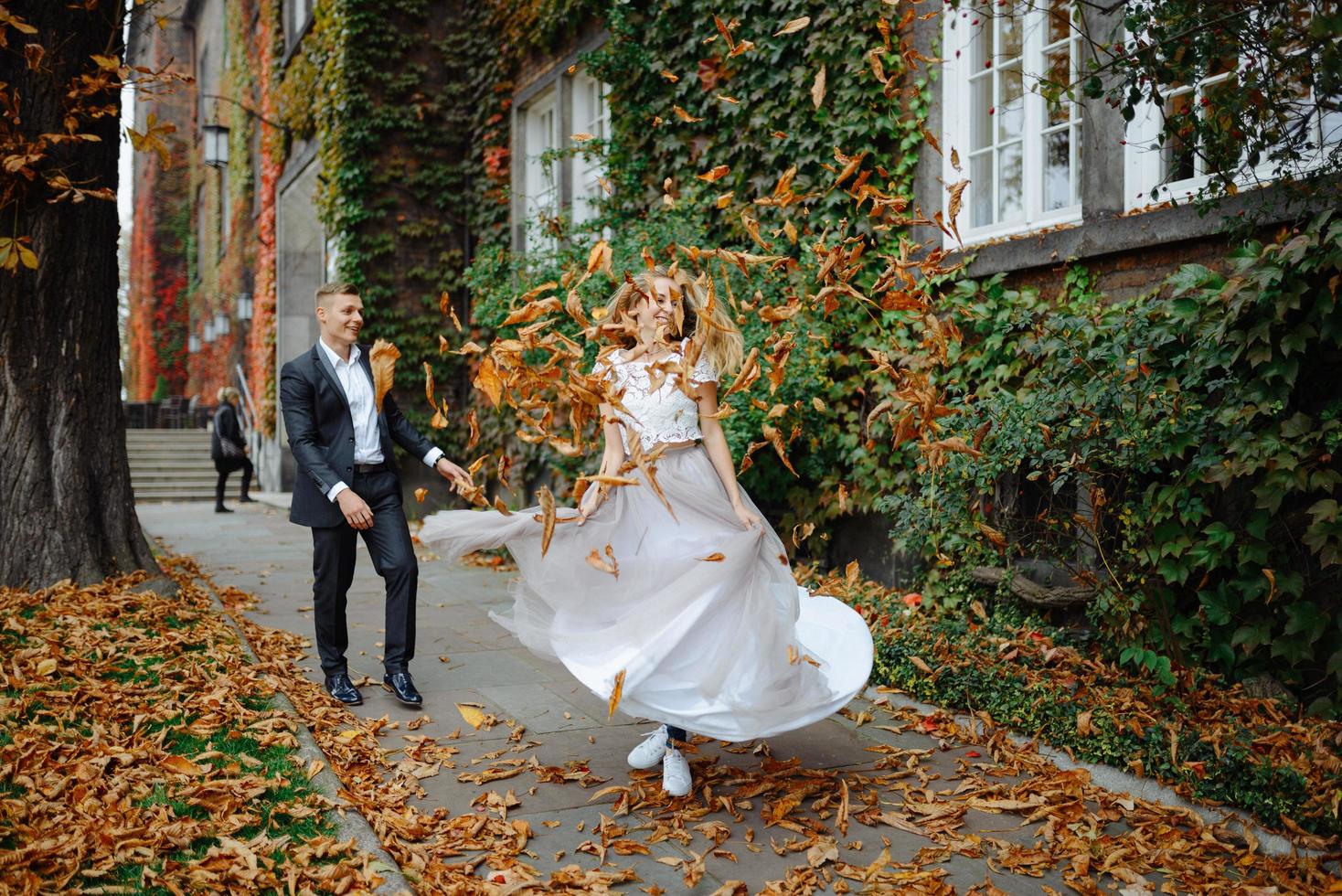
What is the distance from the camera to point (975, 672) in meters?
5.48

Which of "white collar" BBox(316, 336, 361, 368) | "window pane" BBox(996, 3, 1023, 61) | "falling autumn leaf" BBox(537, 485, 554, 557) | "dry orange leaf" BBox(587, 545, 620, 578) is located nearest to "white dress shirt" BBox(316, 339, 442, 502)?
"white collar" BBox(316, 336, 361, 368)

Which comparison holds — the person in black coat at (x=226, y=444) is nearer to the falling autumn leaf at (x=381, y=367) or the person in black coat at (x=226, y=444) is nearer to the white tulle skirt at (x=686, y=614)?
the falling autumn leaf at (x=381, y=367)

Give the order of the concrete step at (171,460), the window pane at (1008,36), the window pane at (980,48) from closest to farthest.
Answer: the window pane at (1008,36) < the window pane at (980,48) < the concrete step at (171,460)

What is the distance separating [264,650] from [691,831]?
3.50 metres

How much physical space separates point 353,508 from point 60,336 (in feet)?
11.3

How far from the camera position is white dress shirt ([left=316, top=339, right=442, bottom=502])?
218 inches

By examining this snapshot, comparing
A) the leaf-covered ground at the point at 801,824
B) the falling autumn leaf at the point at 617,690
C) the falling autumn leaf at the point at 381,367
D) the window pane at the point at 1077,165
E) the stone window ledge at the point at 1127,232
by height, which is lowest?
the leaf-covered ground at the point at 801,824

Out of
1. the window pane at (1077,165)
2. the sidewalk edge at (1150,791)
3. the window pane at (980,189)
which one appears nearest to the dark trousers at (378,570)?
the sidewalk edge at (1150,791)

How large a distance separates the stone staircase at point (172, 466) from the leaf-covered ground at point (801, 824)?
671 inches

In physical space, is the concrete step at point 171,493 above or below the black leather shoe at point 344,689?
above

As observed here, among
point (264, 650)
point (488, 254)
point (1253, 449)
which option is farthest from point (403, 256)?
point (1253, 449)

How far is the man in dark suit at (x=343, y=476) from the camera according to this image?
17.8 feet

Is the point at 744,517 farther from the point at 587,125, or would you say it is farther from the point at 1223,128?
the point at 587,125

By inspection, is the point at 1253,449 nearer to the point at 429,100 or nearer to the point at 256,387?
the point at 429,100
